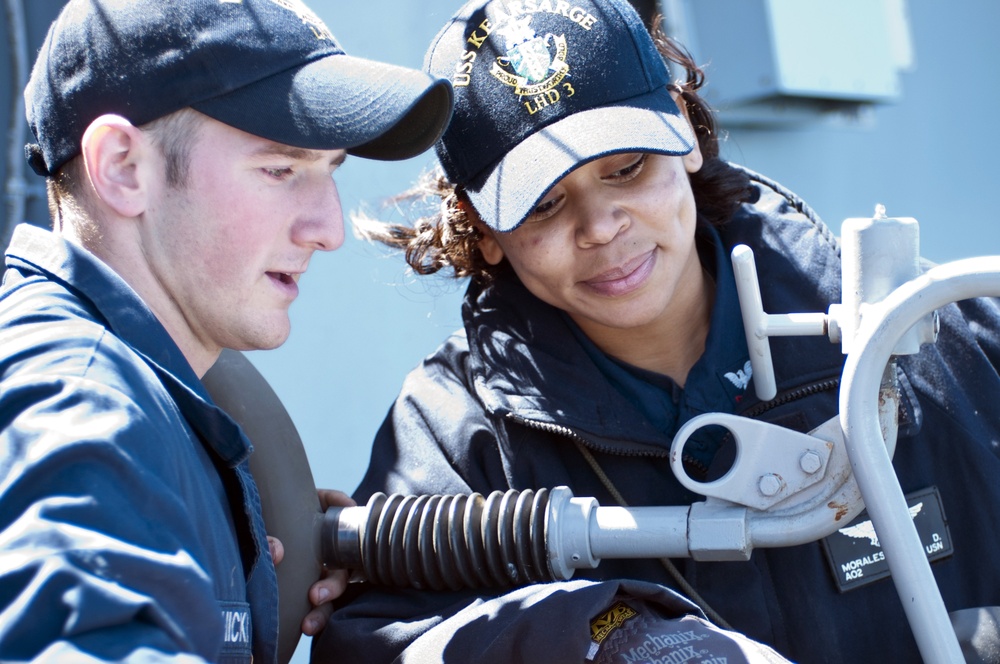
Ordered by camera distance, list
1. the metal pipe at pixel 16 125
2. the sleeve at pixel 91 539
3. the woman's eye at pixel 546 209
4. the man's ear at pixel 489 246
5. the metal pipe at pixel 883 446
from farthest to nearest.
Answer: the metal pipe at pixel 16 125 → the man's ear at pixel 489 246 → the woman's eye at pixel 546 209 → the metal pipe at pixel 883 446 → the sleeve at pixel 91 539

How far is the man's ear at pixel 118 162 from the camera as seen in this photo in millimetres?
1175

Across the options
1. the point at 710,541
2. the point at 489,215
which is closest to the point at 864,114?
the point at 489,215

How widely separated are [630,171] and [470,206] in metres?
0.27

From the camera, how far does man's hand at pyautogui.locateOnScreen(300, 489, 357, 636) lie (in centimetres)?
149

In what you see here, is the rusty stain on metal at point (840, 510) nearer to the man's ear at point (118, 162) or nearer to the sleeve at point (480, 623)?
the sleeve at point (480, 623)

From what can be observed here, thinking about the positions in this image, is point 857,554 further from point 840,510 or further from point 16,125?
→ point 16,125

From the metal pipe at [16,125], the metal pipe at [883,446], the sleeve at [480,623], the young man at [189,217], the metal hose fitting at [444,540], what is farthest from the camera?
the metal pipe at [16,125]

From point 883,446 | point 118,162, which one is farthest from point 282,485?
point 883,446

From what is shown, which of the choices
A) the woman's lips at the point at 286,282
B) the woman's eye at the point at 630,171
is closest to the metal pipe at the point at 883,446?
the woman's eye at the point at 630,171

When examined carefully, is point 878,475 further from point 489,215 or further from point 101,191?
point 101,191

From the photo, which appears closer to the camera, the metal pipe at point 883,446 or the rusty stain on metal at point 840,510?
the metal pipe at point 883,446

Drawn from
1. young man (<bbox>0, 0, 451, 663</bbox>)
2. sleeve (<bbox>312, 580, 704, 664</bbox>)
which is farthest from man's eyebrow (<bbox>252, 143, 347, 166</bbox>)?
sleeve (<bbox>312, 580, 704, 664</bbox>)

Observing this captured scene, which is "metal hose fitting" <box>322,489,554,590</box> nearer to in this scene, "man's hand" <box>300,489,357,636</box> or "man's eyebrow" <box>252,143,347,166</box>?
"man's hand" <box>300,489,357,636</box>

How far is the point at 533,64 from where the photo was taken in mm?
1565
